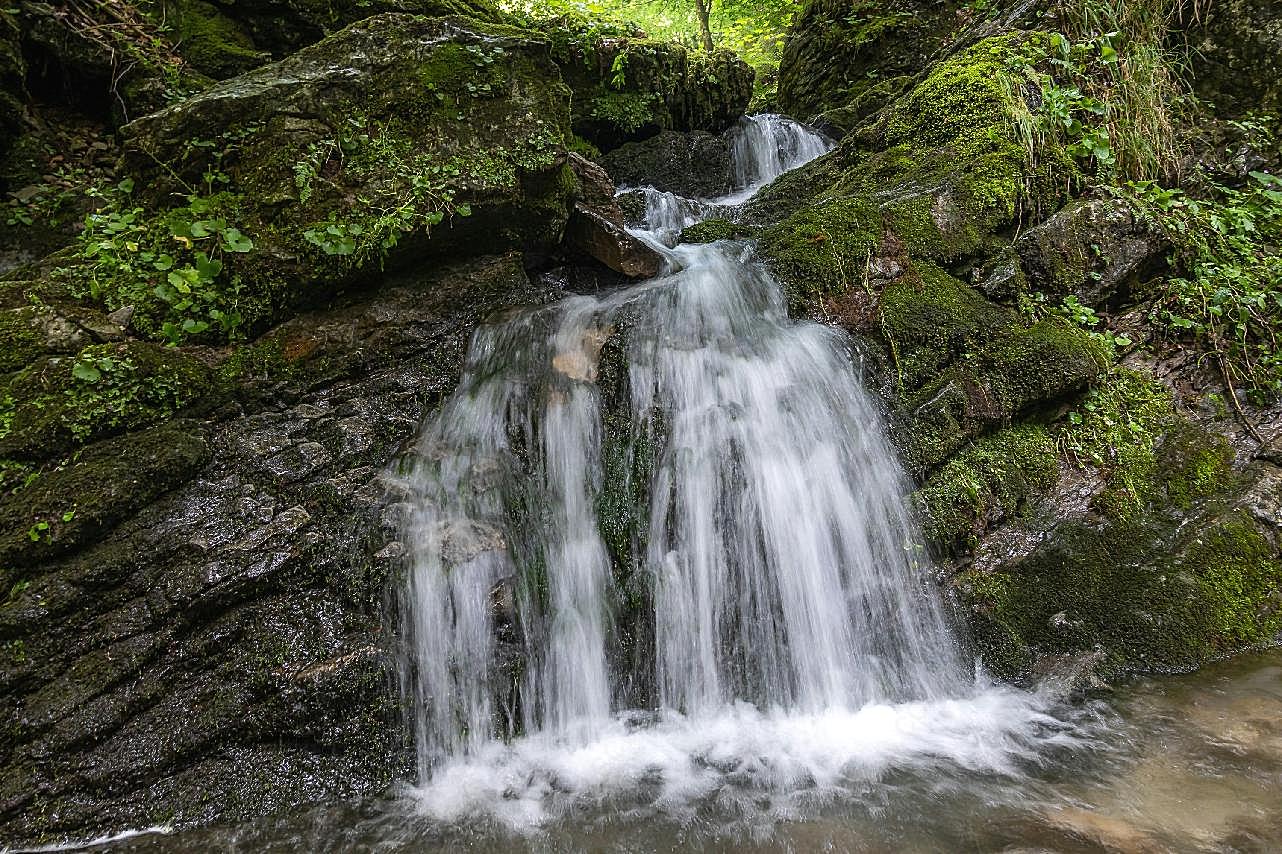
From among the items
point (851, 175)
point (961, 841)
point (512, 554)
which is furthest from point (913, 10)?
point (961, 841)

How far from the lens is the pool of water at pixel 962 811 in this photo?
203cm

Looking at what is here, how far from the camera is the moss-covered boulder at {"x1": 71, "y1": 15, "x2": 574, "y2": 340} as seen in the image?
355 cm

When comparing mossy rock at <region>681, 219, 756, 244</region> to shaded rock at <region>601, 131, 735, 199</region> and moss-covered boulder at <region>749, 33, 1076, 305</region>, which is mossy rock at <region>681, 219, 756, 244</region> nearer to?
moss-covered boulder at <region>749, 33, 1076, 305</region>

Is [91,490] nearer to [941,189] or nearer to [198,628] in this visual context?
[198,628]

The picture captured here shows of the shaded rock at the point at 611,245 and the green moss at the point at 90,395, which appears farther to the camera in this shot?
the shaded rock at the point at 611,245

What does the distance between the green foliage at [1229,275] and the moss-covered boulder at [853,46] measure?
17.0ft

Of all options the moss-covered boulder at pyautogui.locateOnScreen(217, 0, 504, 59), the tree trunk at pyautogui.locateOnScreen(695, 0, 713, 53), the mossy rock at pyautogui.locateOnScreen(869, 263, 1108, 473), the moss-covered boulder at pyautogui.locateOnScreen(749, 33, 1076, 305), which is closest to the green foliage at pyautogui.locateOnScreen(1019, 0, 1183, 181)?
the moss-covered boulder at pyautogui.locateOnScreen(749, 33, 1076, 305)

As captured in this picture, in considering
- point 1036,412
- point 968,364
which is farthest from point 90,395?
point 1036,412

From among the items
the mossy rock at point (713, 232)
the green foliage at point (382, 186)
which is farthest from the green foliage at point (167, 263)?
the mossy rock at point (713, 232)

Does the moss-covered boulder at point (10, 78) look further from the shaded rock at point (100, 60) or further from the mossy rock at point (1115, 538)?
the mossy rock at point (1115, 538)

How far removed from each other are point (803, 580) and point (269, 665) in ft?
8.70

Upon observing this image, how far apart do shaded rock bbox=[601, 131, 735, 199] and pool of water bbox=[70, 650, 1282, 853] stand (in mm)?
6924

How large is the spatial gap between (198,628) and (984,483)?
13.5ft

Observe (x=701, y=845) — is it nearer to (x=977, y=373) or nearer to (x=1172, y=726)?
(x=1172, y=726)
